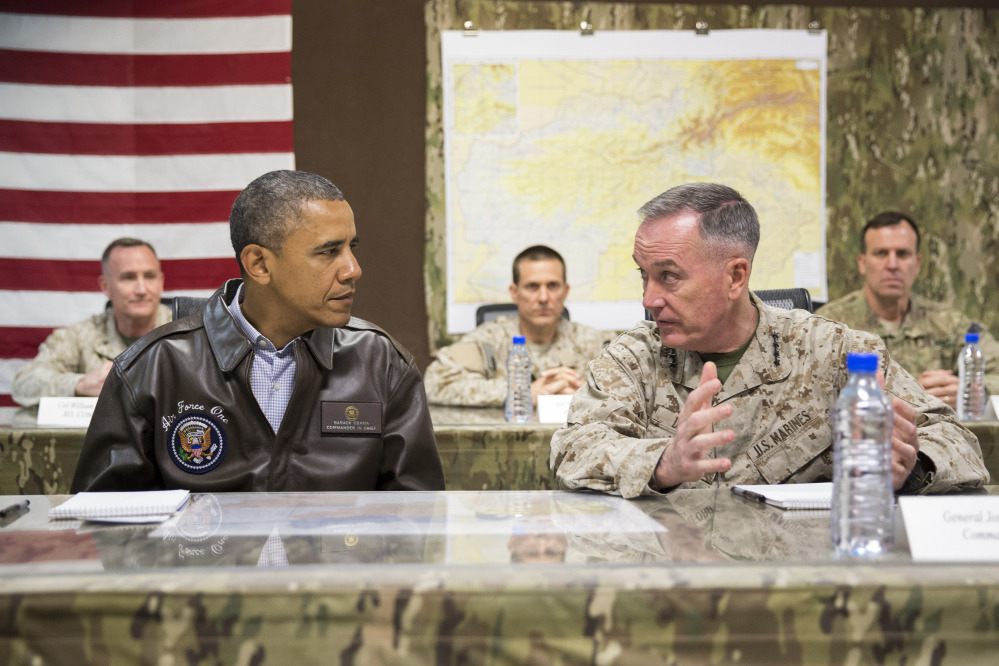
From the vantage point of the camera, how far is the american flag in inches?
162

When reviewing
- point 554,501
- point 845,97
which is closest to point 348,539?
point 554,501

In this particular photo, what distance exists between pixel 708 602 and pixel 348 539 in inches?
16.6

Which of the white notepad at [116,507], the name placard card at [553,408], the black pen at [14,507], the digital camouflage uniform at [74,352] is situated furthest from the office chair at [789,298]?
the digital camouflage uniform at [74,352]

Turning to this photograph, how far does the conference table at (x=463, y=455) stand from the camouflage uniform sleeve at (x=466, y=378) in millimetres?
813

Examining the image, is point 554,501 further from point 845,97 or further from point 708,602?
point 845,97

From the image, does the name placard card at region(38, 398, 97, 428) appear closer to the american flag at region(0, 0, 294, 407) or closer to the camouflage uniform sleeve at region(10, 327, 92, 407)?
the camouflage uniform sleeve at region(10, 327, 92, 407)

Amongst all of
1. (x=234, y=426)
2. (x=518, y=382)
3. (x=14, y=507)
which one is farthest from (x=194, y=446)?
(x=518, y=382)

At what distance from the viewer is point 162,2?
4.15m

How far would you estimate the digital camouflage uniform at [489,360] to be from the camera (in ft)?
10.5

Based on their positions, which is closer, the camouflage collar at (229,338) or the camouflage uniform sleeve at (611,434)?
the camouflage uniform sleeve at (611,434)

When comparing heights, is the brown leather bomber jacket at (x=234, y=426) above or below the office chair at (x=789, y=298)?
below

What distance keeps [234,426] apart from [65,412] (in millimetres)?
941

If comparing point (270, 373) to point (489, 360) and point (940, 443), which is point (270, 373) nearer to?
point (940, 443)

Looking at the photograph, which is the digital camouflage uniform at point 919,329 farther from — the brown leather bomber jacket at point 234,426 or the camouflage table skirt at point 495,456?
the brown leather bomber jacket at point 234,426
